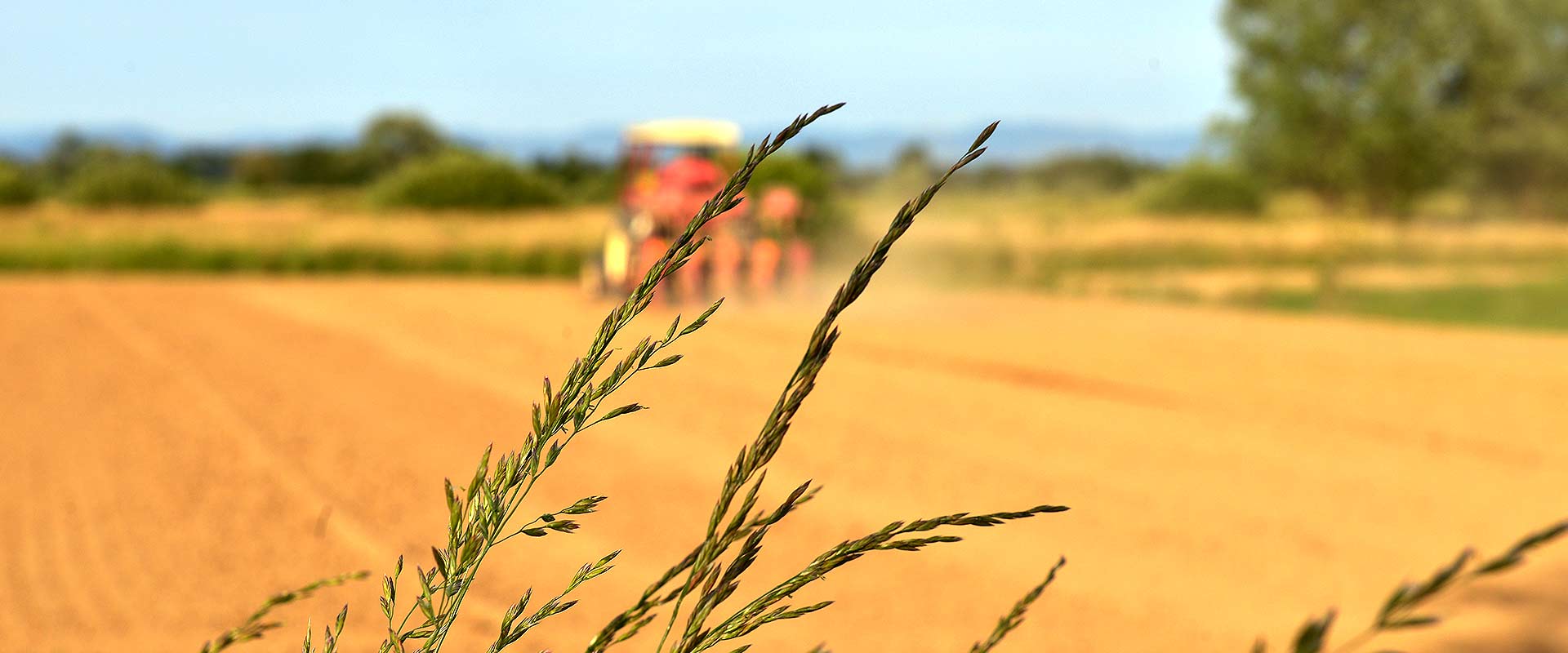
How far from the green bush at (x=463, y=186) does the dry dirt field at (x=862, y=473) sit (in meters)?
24.6

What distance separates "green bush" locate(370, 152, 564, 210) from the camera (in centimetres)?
4053

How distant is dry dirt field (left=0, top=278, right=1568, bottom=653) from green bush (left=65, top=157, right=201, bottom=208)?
77.7 feet

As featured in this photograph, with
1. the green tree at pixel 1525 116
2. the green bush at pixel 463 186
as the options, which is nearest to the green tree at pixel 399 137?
the green bush at pixel 463 186

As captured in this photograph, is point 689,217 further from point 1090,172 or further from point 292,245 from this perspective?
point 1090,172

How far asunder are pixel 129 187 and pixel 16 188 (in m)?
2.46

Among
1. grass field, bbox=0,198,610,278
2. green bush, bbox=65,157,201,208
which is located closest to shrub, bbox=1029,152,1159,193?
grass field, bbox=0,198,610,278

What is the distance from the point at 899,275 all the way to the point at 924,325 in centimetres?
719

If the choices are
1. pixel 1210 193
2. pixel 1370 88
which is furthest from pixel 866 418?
pixel 1210 193

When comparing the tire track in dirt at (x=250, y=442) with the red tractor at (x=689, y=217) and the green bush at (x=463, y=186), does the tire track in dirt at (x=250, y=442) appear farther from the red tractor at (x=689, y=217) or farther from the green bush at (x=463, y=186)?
the green bush at (x=463, y=186)

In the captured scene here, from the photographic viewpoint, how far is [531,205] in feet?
138

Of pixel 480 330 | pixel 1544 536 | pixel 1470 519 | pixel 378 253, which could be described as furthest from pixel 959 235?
pixel 1544 536

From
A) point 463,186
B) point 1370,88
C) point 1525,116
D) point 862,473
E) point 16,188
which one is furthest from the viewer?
point 1525,116

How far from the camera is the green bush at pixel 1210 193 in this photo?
45000 millimetres

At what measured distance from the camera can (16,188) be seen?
37.8 m
